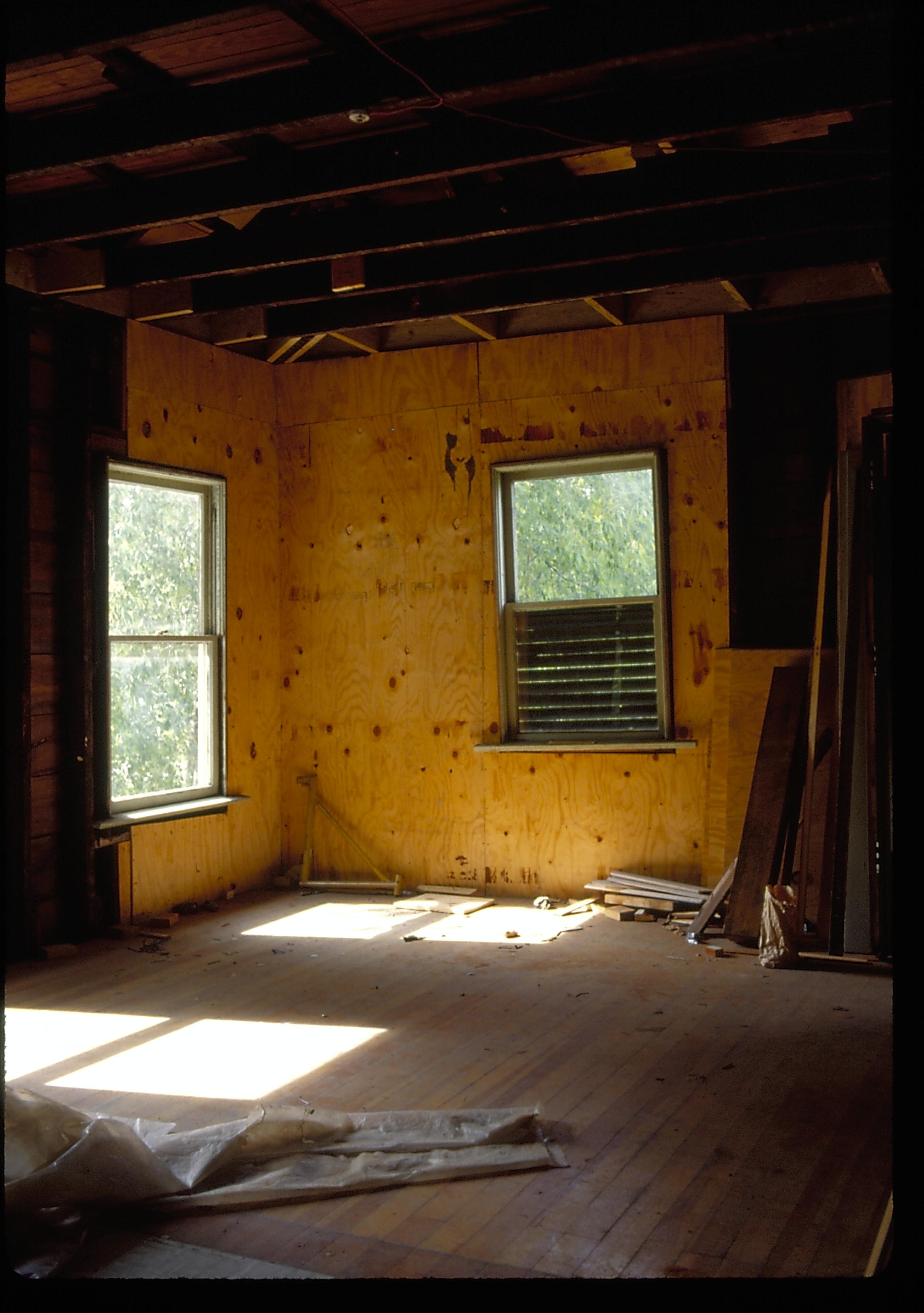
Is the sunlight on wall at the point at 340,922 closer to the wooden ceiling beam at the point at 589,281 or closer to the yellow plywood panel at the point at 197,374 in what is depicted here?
the yellow plywood panel at the point at 197,374

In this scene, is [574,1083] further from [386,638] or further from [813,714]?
[386,638]

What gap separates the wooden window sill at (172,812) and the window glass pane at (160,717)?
0.10 metres

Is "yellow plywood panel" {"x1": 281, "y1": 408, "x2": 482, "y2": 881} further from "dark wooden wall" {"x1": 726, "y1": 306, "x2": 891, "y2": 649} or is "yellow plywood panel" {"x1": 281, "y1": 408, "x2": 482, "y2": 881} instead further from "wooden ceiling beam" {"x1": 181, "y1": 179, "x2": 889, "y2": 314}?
"wooden ceiling beam" {"x1": 181, "y1": 179, "x2": 889, "y2": 314}

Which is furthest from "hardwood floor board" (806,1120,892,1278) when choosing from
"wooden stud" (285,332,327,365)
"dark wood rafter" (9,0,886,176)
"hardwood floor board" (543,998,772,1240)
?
"wooden stud" (285,332,327,365)

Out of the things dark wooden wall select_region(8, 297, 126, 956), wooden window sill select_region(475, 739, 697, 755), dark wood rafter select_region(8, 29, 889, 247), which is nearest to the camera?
dark wood rafter select_region(8, 29, 889, 247)

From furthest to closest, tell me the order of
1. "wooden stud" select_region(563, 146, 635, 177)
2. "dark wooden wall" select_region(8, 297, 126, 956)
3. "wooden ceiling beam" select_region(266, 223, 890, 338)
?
"dark wooden wall" select_region(8, 297, 126, 956)
"wooden ceiling beam" select_region(266, 223, 890, 338)
"wooden stud" select_region(563, 146, 635, 177)

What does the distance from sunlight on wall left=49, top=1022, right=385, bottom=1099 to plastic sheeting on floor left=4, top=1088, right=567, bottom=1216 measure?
0.37m

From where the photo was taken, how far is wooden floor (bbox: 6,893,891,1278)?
2457mm

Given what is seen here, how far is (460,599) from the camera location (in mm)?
6527

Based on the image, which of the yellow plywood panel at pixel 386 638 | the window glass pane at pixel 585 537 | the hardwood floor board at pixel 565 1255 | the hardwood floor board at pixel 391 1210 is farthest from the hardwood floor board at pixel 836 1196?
the yellow plywood panel at pixel 386 638

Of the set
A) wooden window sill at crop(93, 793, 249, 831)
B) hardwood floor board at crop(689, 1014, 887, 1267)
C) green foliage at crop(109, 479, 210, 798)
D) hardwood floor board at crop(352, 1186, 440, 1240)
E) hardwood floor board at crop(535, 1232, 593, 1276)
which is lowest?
hardwood floor board at crop(689, 1014, 887, 1267)

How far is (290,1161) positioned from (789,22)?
3155mm

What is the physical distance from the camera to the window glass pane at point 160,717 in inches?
227

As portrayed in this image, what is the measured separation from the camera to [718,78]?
3.35 m
